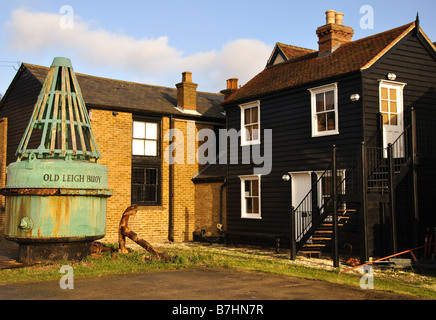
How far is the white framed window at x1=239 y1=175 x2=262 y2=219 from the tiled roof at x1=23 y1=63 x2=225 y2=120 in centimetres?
495

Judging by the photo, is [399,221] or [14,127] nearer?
[399,221]

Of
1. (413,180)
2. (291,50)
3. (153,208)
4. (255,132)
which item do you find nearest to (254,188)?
(255,132)

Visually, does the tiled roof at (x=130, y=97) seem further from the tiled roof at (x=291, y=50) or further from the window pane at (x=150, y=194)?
the tiled roof at (x=291, y=50)

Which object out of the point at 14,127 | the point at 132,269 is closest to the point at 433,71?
the point at 132,269

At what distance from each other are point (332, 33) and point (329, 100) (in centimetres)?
327

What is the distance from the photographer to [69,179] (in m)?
13.8

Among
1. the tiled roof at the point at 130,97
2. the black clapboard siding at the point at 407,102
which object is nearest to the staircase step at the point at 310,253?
the black clapboard siding at the point at 407,102

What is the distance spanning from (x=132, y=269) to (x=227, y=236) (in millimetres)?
8811

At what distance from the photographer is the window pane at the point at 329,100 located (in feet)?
57.7

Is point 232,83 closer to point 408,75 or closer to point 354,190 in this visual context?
point 408,75

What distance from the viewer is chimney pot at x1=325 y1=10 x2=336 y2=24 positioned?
63.9ft

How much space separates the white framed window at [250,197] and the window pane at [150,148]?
4.46 metres

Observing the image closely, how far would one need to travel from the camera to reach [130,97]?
77.0 feet
